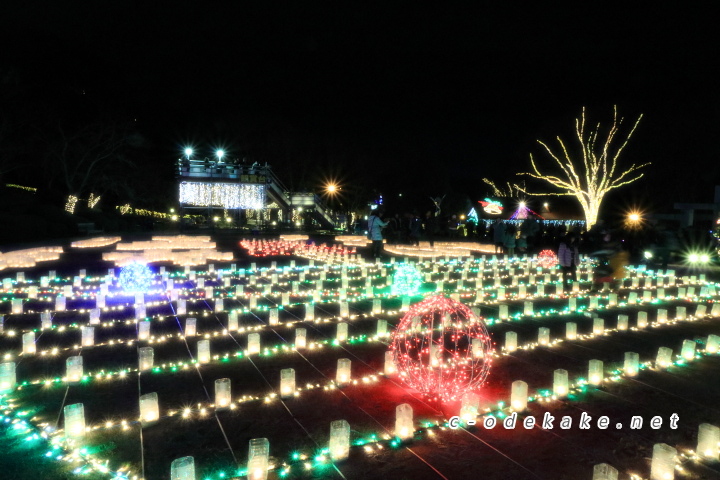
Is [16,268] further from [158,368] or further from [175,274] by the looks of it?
[158,368]

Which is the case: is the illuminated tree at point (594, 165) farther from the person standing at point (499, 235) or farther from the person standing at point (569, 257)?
the person standing at point (569, 257)

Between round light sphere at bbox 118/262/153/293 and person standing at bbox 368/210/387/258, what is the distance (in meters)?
7.08

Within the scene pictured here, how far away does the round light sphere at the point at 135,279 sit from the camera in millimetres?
11154

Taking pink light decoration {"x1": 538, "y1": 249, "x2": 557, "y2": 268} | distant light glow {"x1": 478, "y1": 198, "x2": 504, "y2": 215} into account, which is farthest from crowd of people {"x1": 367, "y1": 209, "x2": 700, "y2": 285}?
distant light glow {"x1": 478, "y1": 198, "x2": 504, "y2": 215}

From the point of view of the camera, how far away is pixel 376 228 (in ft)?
55.4

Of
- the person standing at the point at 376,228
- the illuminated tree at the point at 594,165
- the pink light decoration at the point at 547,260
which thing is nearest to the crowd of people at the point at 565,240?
the person standing at the point at 376,228

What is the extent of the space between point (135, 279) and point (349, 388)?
296 inches

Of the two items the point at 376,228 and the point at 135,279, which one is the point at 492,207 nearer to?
the point at 376,228

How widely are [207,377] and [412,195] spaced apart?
49.0m

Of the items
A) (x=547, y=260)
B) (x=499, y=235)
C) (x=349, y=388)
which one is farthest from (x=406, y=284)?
(x=499, y=235)

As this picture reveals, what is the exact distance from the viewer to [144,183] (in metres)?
42.7

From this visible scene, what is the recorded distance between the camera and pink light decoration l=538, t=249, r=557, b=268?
656 inches

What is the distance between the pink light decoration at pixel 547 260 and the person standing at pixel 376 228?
5116mm

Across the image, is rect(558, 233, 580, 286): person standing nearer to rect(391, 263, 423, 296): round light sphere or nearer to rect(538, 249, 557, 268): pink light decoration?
rect(391, 263, 423, 296): round light sphere
